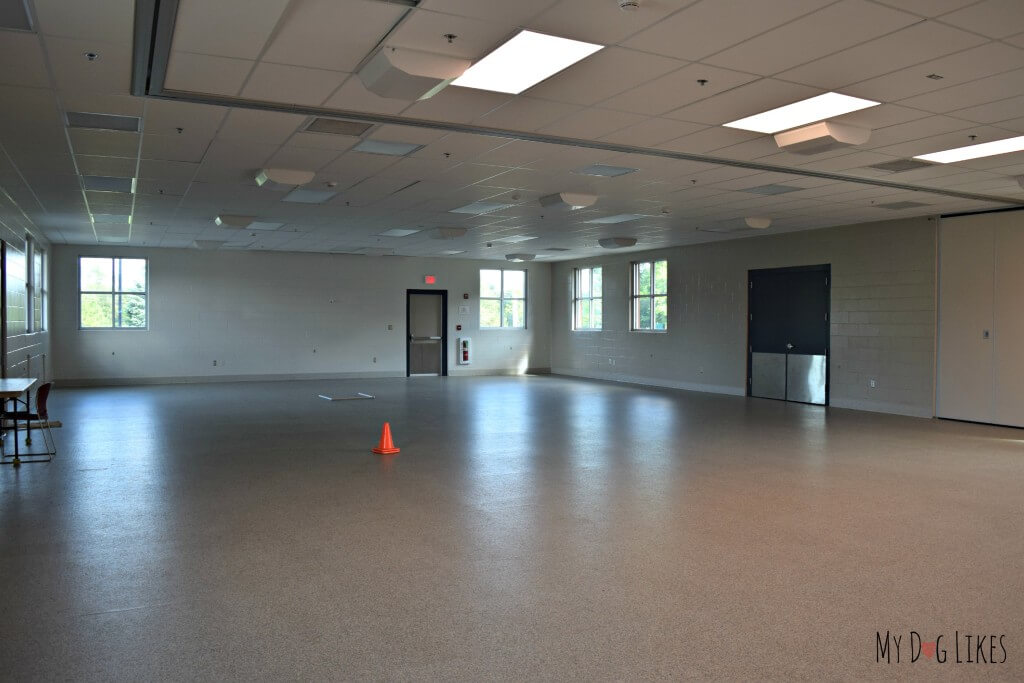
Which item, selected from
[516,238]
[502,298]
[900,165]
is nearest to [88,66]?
[900,165]

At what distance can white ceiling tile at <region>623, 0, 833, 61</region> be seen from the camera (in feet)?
13.1

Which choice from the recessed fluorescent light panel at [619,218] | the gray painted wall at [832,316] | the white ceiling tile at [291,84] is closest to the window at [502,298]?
the gray painted wall at [832,316]

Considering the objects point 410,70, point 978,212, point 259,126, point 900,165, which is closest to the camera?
point 410,70

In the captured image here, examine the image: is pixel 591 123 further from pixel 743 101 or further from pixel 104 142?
pixel 104 142

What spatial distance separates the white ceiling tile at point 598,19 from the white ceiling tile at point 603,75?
27cm

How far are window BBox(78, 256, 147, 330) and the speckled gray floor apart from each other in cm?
833

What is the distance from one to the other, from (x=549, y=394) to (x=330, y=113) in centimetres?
923

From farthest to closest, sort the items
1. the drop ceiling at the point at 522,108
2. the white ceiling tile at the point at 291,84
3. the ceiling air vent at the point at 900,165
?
the ceiling air vent at the point at 900,165 → the white ceiling tile at the point at 291,84 → the drop ceiling at the point at 522,108

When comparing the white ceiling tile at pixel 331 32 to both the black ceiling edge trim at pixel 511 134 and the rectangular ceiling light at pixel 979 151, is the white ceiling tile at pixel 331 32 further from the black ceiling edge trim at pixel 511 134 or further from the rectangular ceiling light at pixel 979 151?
the rectangular ceiling light at pixel 979 151

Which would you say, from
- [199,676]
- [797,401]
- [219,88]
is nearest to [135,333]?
[219,88]

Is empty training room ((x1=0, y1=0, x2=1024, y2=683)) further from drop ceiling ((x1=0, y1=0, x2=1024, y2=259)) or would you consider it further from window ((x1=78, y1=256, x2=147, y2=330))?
window ((x1=78, y1=256, x2=147, y2=330))

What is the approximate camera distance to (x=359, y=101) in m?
5.71

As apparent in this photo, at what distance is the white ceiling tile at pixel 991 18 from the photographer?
12.9 ft

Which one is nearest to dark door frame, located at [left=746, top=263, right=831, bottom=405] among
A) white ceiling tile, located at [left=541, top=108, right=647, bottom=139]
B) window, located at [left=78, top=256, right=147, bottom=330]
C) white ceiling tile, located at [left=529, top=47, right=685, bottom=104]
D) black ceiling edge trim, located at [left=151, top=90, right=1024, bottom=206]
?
black ceiling edge trim, located at [left=151, top=90, right=1024, bottom=206]
